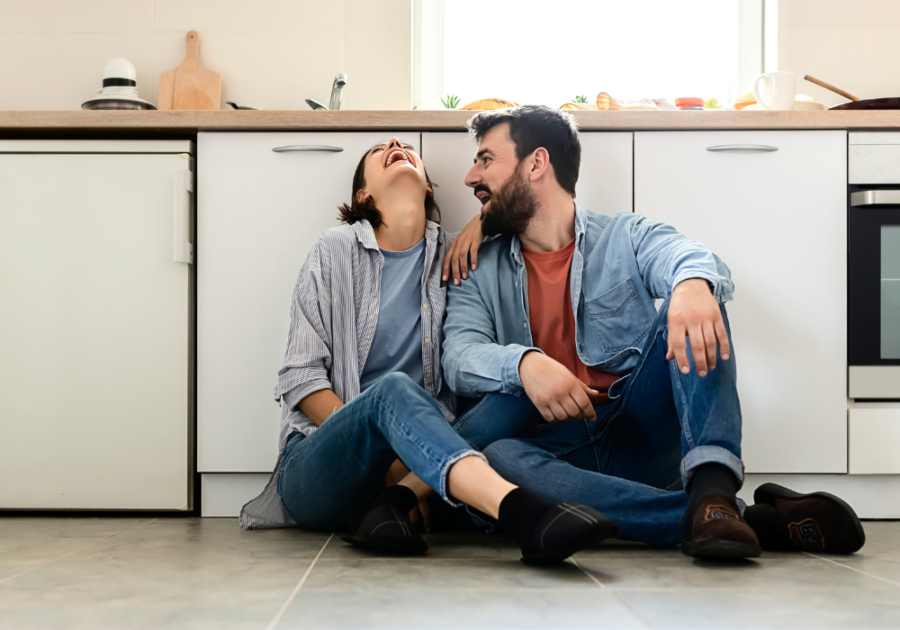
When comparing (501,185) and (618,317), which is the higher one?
(501,185)

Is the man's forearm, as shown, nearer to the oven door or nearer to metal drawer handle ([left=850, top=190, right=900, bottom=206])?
the oven door

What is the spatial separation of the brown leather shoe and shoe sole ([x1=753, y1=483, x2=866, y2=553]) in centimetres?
20

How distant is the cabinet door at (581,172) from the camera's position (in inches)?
67.3

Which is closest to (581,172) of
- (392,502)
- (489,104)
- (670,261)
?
(489,104)

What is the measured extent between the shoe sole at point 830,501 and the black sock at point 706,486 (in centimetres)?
17

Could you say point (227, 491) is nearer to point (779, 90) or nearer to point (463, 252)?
point (463, 252)

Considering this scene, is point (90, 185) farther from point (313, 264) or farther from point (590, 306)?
point (590, 306)

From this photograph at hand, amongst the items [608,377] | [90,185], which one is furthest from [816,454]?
[90,185]

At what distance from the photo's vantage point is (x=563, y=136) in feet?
5.24

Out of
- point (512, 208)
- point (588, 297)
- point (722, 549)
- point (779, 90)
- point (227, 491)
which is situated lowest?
Result: point (227, 491)

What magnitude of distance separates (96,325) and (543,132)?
119 cm

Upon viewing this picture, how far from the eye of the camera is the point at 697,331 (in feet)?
3.65

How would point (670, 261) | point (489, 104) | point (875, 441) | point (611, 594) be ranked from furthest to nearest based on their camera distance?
point (489, 104), point (875, 441), point (670, 261), point (611, 594)

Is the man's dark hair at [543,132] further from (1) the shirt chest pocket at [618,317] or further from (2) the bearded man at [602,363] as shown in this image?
(1) the shirt chest pocket at [618,317]
